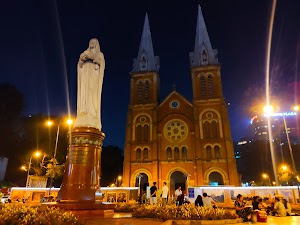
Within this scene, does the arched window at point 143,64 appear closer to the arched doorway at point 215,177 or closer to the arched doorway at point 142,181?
the arched doorway at point 142,181

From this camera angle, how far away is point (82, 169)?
8.12 metres

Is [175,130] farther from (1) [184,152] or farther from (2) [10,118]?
(2) [10,118]

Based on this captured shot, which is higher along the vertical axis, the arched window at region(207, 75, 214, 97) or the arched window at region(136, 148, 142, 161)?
the arched window at region(207, 75, 214, 97)

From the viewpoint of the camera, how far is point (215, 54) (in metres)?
45.0

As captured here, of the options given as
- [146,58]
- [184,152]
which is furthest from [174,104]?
[146,58]

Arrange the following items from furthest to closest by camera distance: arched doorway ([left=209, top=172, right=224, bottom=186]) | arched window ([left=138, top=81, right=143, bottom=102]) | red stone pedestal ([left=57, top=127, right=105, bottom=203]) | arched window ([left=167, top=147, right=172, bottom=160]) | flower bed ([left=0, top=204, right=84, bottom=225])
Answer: arched window ([left=138, top=81, right=143, bottom=102])
arched window ([left=167, top=147, right=172, bottom=160])
arched doorway ([left=209, top=172, right=224, bottom=186])
red stone pedestal ([left=57, top=127, right=105, bottom=203])
flower bed ([left=0, top=204, right=84, bottom=225])

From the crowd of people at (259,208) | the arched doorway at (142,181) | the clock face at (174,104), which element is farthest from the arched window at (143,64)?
the crowd of people at (259,208)

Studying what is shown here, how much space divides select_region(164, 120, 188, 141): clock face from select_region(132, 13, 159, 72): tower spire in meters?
11.4

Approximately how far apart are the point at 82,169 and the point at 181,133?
31501 mm

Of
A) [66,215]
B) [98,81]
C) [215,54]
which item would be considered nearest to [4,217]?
[66,215]

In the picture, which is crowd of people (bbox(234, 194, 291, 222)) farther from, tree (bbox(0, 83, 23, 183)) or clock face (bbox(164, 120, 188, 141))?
clock face (bbox(164, 120, 188, 141))

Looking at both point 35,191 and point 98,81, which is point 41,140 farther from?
point 98,81

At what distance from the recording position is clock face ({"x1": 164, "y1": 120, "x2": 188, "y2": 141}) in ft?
126

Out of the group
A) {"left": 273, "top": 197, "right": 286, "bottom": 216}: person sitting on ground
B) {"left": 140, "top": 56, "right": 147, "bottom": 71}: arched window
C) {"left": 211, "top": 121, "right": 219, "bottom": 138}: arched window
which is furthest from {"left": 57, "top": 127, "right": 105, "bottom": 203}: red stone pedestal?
{"left": 140, "top": 56, "right": 147, "bottom": 71}: arched window
